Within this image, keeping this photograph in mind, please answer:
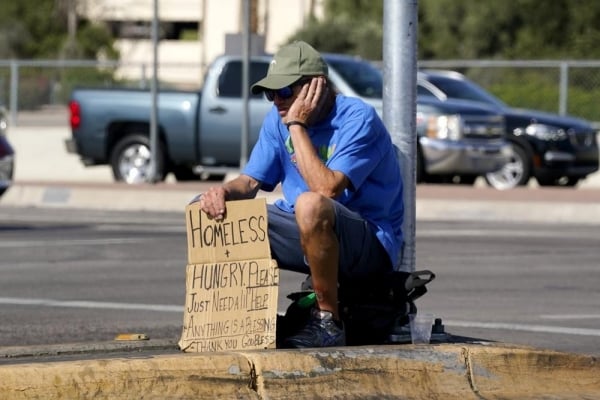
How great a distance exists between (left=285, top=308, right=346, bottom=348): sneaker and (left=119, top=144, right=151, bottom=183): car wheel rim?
16.0 m

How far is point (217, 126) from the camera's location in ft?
70.7

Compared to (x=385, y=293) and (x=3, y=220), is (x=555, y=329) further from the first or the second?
(x=3, y=220)

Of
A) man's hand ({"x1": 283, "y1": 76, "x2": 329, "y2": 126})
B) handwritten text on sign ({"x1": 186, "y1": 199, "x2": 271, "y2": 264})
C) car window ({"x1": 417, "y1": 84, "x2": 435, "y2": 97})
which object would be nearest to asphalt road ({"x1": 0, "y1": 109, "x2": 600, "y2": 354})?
handwritten text on sign ({"x1": 186, "y1": 199, "x2": 271, "y2": 264})

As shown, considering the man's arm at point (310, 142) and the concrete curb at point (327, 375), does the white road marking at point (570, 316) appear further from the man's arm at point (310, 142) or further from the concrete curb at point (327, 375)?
the man's arm at point (310, 142)

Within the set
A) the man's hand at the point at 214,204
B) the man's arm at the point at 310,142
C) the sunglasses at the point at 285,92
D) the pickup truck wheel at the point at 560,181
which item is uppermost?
Result: the sunglasses at the point at 285,92

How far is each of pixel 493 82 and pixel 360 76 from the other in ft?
45.6

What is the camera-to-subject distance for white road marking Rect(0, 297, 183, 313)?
31.5 feet

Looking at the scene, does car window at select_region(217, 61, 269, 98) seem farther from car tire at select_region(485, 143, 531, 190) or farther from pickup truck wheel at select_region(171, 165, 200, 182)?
car tire at select_region(485, 143, 531, 190)

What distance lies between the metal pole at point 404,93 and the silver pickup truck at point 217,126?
552 inches

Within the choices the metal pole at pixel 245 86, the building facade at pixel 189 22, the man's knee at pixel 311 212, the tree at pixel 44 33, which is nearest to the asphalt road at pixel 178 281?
the man's knee at pixel 311 212

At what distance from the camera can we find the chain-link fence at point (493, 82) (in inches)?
1110

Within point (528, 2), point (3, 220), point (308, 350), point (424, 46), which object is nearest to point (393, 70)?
point (308, 350)

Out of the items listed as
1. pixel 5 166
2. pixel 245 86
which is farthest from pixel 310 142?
pixel 245 86

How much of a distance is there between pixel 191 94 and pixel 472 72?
16343 millimetres
